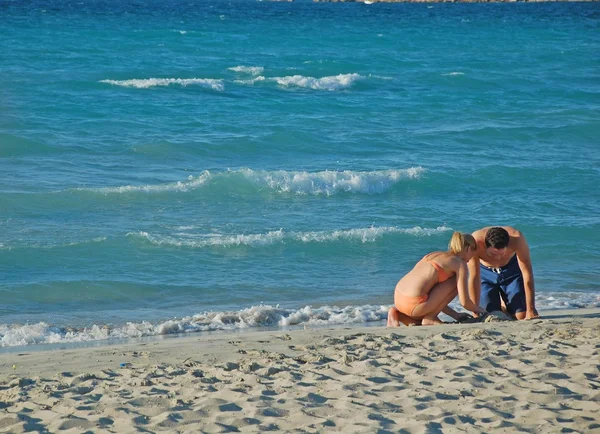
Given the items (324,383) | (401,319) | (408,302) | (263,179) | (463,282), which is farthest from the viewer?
(263,179)

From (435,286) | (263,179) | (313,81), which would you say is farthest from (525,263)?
(313,81)

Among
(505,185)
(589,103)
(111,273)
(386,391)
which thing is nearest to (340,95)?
(589,103)

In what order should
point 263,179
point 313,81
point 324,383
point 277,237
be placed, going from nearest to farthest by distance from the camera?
point 324,383, point 277,237, point 263,179, point 313,81

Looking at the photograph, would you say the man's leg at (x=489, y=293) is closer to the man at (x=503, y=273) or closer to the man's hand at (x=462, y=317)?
the man at (x=503, y=273)

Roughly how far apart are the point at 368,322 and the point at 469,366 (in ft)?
7.95

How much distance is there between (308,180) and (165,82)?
11.1 metres

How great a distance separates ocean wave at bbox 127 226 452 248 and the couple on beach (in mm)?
3539

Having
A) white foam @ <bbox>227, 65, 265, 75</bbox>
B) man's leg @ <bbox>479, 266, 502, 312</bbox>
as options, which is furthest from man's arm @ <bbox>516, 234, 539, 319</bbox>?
white foam @ <bbox>227, 65, 265, 75</bbox>

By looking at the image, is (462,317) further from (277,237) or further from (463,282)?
(277,237)

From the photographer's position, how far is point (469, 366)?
5781mm

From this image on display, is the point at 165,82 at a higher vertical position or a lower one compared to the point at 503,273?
higher

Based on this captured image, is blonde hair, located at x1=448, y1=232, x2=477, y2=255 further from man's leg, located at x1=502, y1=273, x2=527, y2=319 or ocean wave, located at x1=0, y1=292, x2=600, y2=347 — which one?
ocean wave, located at x1=0, y1=292, x2=600, y2=347

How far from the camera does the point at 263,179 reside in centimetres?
1376

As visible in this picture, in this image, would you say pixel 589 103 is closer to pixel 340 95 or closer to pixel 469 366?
pixel 340 95
